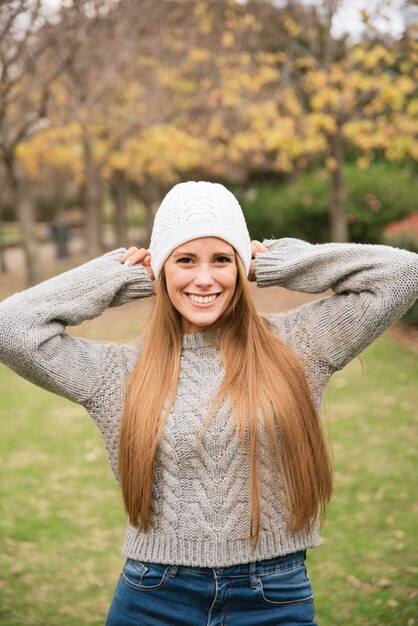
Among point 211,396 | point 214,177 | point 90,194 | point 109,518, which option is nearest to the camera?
point 211,396

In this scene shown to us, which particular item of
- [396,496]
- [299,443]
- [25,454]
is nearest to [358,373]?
[396,496]

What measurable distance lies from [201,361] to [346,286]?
1.80 feet

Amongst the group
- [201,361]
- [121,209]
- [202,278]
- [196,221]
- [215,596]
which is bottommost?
[215,596]

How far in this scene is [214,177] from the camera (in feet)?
80.3

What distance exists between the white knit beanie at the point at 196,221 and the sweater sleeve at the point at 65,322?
19cm

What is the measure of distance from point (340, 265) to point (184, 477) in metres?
0.89

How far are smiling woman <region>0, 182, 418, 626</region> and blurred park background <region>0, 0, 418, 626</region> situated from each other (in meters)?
1.94

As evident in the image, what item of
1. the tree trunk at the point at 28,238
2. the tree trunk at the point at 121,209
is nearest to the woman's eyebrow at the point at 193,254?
the tree trunk at the point at 28,238

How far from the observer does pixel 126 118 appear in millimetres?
12891

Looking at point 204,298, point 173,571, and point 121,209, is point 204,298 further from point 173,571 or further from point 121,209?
point 121,209

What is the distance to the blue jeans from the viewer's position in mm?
2180

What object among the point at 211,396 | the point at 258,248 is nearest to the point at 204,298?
the point at 211,396

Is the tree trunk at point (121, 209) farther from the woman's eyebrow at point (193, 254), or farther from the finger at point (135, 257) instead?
the woman's eyebrow at point (193, 254)

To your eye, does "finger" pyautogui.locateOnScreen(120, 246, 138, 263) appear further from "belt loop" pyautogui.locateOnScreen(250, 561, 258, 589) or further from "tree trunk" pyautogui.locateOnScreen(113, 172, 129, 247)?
"tree trunk" pyautogui.locateOnScreen(113, 172, 129, 247)
